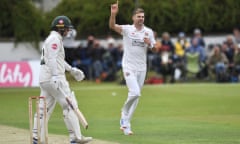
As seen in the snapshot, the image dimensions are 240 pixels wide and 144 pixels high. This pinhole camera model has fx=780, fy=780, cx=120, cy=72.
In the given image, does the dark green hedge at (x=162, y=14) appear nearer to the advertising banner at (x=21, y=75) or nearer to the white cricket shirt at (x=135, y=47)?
the advertising banner at (x=21, y=75)

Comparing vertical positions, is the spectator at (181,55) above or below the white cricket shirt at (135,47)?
below

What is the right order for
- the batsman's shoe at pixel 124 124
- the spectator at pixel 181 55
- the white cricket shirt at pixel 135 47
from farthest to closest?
the spectator at pixel 181 55 → the white cricket shirt at pixel 135 47 → the batsman's shoe at pixel 124 124

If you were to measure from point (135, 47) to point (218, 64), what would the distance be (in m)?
18.2

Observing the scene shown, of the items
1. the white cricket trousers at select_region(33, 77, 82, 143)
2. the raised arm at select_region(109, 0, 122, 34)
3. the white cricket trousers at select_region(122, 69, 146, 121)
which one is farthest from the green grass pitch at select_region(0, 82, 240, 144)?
the raised arm at select_region(109, 0, 122, 34)

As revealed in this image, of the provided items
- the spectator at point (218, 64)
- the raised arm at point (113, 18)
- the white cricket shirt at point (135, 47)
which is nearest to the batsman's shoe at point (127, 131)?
the white cricket shirt at point (135, 47)

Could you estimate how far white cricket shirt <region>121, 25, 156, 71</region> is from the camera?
16.2 m

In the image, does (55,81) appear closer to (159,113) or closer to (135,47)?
(135,47)

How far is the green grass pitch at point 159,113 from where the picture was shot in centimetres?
1520

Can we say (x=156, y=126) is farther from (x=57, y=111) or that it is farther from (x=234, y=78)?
(x=234, y=78)

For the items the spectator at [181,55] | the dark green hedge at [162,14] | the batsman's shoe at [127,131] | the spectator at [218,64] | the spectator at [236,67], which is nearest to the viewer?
the batsman's shoe at [127,131]

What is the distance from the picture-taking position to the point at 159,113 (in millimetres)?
20500

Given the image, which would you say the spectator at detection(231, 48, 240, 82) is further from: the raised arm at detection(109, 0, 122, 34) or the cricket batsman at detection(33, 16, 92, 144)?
the cricket batsman at detection(33, 16, 92, 144)

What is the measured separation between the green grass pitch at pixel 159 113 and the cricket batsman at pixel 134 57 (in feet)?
1.91

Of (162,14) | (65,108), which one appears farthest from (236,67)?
(65,108)
